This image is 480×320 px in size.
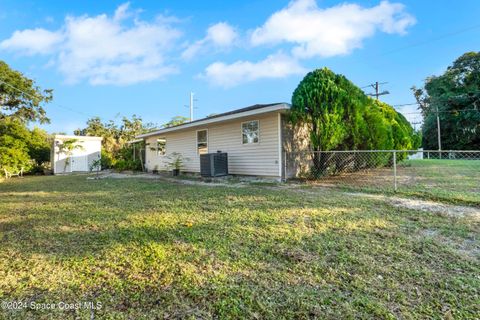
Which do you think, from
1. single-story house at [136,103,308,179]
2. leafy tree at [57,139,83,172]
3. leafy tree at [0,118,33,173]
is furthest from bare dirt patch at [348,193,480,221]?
leafy tree at [57,139,83,172]

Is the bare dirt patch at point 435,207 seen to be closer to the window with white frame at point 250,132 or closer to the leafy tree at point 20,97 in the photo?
the window with white frame at point 250,132

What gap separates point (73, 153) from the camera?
17188 mm

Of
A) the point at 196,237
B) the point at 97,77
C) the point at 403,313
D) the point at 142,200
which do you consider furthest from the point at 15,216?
the point at 97,77

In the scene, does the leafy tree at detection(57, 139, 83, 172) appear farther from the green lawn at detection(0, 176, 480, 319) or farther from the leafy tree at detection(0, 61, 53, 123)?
the green lawn at detection(0, 176, 480, 319)

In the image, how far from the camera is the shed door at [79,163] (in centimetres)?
1723

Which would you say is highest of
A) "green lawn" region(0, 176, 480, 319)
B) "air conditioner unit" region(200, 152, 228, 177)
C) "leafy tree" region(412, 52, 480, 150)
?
"leafy tree" region(412, 52, 480, 150)

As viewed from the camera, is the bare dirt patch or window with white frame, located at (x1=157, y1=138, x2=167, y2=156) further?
window with white frame, located at (x1=157, y1=138, x2=167, y2=156)

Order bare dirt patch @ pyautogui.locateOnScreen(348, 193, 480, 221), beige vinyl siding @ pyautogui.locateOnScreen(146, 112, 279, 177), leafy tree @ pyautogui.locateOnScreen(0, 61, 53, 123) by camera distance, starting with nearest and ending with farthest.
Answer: bare dirt patch @ pyautogui.locateOnScreen(348, 193, 480, 221) → beige vinyl siding @ pyautogui.locateOnScreen(146, 112, 279, 177) → leafy tree @ pyautogui.locateOnScreen(0, 61, 53, 123)

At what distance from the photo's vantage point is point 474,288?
1.90 m

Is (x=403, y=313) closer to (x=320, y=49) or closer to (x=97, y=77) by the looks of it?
(x=320, y=49)

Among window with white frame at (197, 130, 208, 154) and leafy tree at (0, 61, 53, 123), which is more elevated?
leafy tree at (0, 61, 53, 123)

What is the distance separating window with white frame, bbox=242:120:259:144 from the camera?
8.77m

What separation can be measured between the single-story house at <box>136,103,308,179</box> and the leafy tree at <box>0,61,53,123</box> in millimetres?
12442

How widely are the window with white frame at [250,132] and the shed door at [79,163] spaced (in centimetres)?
1381
